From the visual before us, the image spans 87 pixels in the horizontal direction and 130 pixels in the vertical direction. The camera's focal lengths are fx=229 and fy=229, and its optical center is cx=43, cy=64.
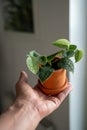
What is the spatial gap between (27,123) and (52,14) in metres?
0.68

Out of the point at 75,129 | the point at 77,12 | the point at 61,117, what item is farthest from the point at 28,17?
the point at 75,129

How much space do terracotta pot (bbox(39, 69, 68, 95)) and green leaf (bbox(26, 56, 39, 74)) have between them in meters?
0.07

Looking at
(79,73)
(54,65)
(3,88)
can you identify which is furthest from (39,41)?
(3,88)

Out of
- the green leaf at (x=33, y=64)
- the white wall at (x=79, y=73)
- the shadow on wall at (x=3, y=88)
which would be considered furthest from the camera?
the shadow on wall at (x=3, y=88)

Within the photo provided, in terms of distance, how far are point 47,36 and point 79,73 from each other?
297mm

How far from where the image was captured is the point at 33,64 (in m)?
0.89

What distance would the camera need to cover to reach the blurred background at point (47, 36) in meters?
1.28

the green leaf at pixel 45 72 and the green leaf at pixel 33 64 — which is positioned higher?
the green leaf at pixel 33 64

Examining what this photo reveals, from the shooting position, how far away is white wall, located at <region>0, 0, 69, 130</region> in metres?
1.30

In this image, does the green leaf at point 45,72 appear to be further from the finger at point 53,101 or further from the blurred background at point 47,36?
the blurred background at point 47,36

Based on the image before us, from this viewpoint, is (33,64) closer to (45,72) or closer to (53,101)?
(45,72)

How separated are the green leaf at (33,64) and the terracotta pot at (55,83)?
75 millimetres

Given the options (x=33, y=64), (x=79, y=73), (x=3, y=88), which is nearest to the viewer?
(x=33, y=64)

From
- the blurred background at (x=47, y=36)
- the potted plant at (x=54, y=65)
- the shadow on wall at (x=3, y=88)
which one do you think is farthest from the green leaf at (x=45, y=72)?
the shadow on wall at (x=3, y=88)
